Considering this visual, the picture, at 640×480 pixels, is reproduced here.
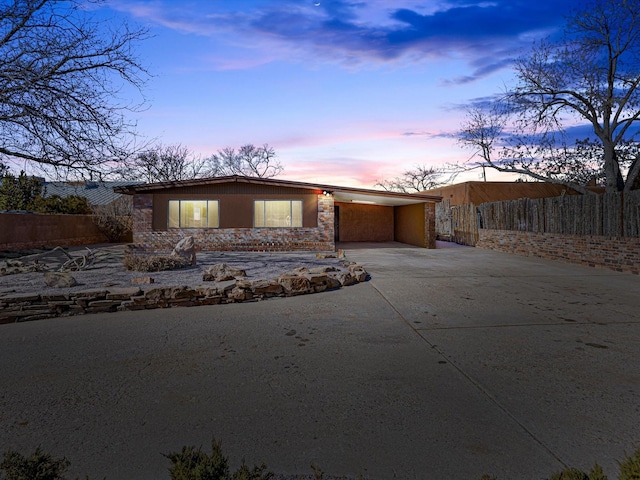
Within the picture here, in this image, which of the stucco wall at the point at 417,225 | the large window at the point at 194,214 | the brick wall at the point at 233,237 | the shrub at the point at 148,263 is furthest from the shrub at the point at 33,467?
the stucco wall at the point at 417,225

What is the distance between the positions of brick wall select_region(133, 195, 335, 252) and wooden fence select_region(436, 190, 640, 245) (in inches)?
279

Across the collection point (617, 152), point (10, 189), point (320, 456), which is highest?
point (617, 152)

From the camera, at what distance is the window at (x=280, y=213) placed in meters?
16.0

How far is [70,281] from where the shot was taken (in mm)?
6949

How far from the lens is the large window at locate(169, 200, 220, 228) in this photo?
1598 centimetres

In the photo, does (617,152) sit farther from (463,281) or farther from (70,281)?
(70,281)

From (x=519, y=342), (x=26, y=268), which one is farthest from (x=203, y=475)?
(x=26, y=268)

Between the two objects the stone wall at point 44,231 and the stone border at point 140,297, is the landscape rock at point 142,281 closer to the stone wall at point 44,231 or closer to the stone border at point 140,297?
the stone border at point 140,297

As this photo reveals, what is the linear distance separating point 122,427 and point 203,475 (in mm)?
948

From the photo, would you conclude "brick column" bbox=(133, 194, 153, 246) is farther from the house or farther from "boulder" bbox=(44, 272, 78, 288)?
"boulder" bbox=(44, 272, 78, 288)

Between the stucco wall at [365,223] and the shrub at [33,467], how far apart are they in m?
19.6

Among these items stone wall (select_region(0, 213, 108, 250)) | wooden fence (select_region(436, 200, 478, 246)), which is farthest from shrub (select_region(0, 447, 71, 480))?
wooden fence (select_region(436, 200, 478, 246))

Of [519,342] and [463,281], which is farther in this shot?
[463,281]

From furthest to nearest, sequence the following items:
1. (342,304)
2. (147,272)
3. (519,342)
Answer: (147,272)
(342,304)
(519,342)
